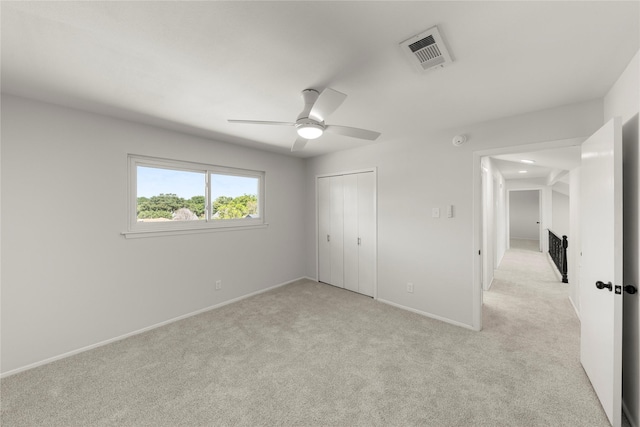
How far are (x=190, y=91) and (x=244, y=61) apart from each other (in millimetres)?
698

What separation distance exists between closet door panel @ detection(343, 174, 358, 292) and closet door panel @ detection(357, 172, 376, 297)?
7cm

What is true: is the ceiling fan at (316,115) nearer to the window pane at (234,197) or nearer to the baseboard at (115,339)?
the window pane at (234,197)

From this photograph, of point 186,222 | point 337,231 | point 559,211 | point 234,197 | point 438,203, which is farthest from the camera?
point 559,211

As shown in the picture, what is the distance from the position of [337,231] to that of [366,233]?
0.59 meters

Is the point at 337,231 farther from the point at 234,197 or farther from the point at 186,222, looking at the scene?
the point at 186,222

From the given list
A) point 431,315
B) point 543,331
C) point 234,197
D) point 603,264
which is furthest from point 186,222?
point 543,331

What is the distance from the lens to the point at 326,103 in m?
1.76

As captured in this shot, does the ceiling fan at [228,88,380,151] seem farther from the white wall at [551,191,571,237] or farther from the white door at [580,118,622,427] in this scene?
the white wall at [551,191,571,237]

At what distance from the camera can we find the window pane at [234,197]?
361 cm

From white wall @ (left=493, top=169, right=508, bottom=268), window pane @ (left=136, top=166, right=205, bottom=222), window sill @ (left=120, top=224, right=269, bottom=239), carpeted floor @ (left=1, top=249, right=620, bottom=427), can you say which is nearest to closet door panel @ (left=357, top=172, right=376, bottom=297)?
carpeted floor @ (left=1, top=249, right=620, bottom=427)

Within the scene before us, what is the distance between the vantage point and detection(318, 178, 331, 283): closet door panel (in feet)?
14.7

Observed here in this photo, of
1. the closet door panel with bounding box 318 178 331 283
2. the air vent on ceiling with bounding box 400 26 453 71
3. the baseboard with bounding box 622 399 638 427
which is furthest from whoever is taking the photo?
the closet door panel with bounding box 318 178 331 283

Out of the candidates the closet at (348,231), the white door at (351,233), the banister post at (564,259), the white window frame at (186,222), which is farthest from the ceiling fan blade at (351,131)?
the banister post at (564,259)

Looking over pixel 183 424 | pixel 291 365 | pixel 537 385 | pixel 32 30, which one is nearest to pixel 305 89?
pixel 32 30
